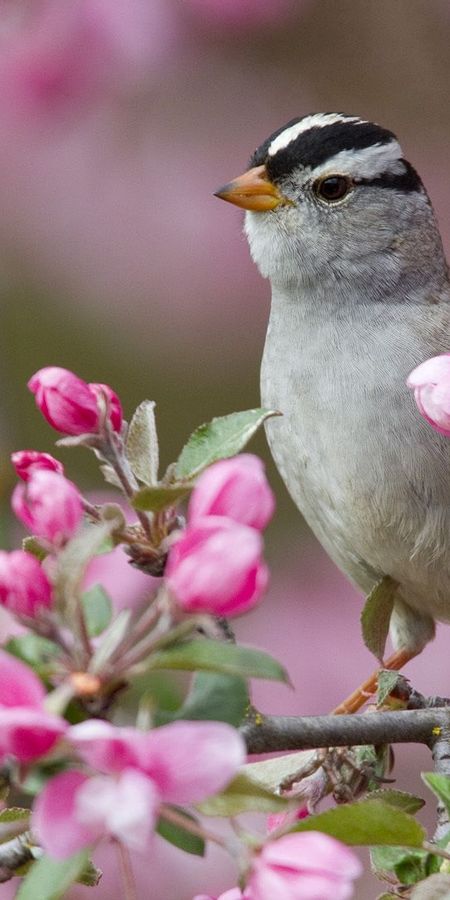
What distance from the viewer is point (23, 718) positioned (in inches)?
34.6

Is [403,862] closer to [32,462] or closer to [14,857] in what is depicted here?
[14,857]

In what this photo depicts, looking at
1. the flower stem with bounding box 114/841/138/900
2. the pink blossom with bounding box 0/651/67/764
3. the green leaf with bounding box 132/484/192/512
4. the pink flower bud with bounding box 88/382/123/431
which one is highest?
the pink flower bud with bounding box 88/382/123/431

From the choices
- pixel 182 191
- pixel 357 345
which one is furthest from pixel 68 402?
pixel 182 191

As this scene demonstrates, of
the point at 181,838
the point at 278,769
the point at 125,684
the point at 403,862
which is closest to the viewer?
the point at 125,684

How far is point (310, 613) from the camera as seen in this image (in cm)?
376

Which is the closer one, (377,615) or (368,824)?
(368,824)

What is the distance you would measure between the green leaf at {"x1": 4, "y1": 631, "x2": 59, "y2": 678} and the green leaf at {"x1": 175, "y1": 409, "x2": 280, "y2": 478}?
0.27 m

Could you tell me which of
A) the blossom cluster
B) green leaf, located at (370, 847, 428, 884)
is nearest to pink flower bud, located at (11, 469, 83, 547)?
the blossom cluster

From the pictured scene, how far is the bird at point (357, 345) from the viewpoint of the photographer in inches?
82.9

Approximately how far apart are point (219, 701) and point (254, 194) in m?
1.39

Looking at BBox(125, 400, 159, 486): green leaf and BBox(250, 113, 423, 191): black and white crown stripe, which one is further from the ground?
BBox(250, 113, 423, 191): black and white crown stripe

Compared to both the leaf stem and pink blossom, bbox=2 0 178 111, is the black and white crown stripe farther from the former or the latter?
the leaf stem

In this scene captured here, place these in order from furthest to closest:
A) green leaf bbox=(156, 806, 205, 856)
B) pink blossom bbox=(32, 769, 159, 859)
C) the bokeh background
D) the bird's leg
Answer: the bokeh background
the bird's leg
green leaf bbox=(156, 806, 205, 856)
pink blossom bbox=(32, 769, 159, 859)

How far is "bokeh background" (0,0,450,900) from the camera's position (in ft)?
11.1
